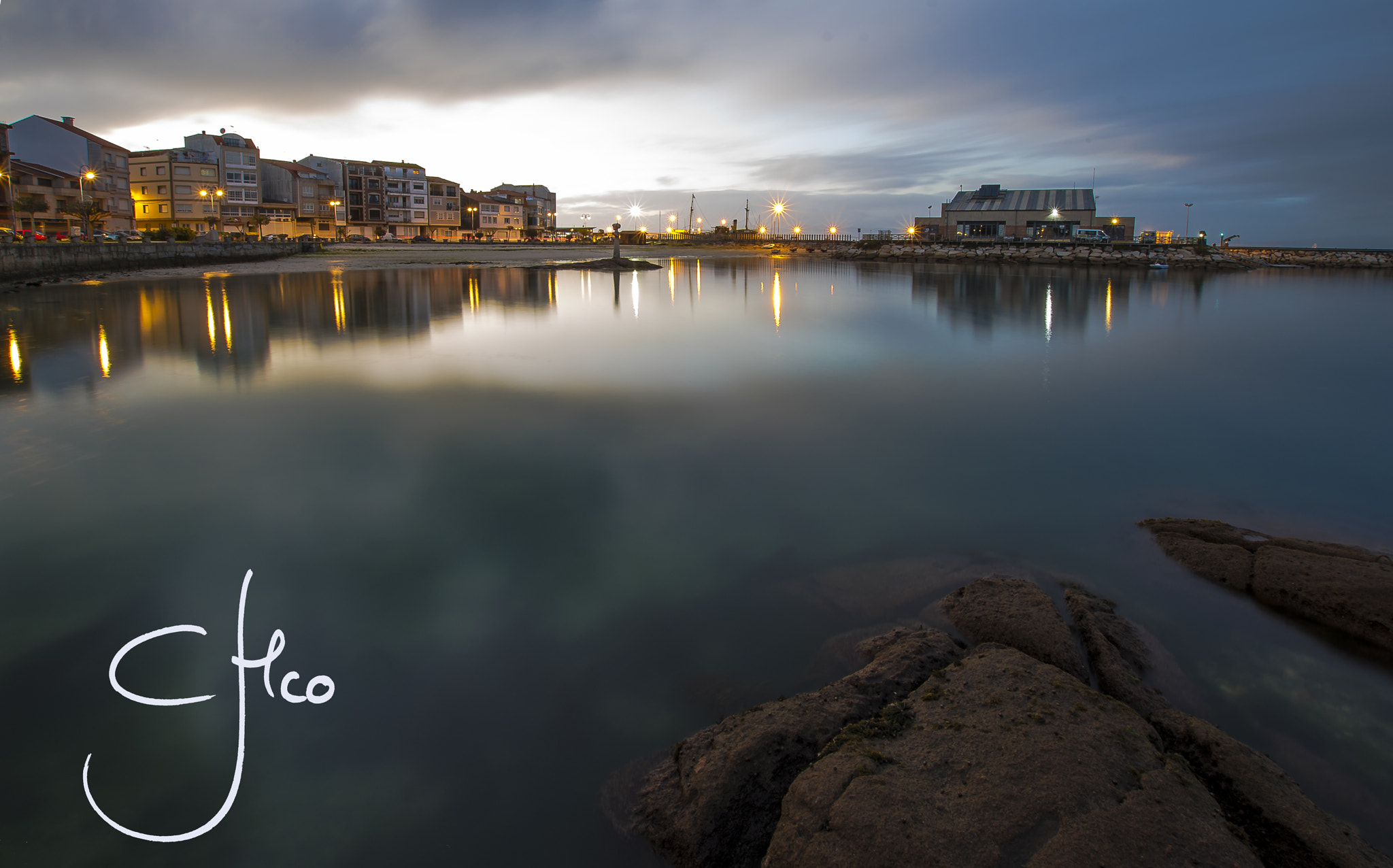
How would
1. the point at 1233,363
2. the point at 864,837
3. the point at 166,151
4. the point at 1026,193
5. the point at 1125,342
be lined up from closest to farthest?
the point at 864,837, the point at 1233,363, the point at 1125,342, the point at 166,151, the point at 1026,193

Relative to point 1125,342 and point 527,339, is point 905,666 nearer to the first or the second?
point 527,339

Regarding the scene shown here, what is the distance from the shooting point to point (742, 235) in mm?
121375

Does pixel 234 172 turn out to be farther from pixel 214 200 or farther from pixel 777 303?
pixel 777 303

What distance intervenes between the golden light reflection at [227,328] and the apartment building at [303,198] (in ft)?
209

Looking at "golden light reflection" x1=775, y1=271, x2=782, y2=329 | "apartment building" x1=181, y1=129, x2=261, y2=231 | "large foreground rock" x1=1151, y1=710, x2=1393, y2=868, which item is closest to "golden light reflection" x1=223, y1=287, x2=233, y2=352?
"golden light reflection" x1=775, y1=271, x2=782, y2=329

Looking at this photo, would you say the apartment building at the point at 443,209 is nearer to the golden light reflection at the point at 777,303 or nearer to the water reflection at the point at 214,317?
the water reflection at the point at 214,317

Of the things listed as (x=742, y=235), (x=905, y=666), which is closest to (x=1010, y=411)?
(x=905, y=666)

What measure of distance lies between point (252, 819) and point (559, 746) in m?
1.38

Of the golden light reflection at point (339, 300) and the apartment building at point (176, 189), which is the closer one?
the golden light reflection at point (339, 300)

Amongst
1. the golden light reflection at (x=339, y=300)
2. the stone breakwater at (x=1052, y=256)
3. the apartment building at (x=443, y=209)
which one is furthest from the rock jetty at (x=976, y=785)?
the apartment building at (x=443, y=209)

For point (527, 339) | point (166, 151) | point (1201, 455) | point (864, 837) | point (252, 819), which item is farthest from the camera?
point (166, 151)

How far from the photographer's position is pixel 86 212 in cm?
4375

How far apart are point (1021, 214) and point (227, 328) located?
79774mm

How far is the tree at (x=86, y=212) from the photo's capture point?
43.7 m
